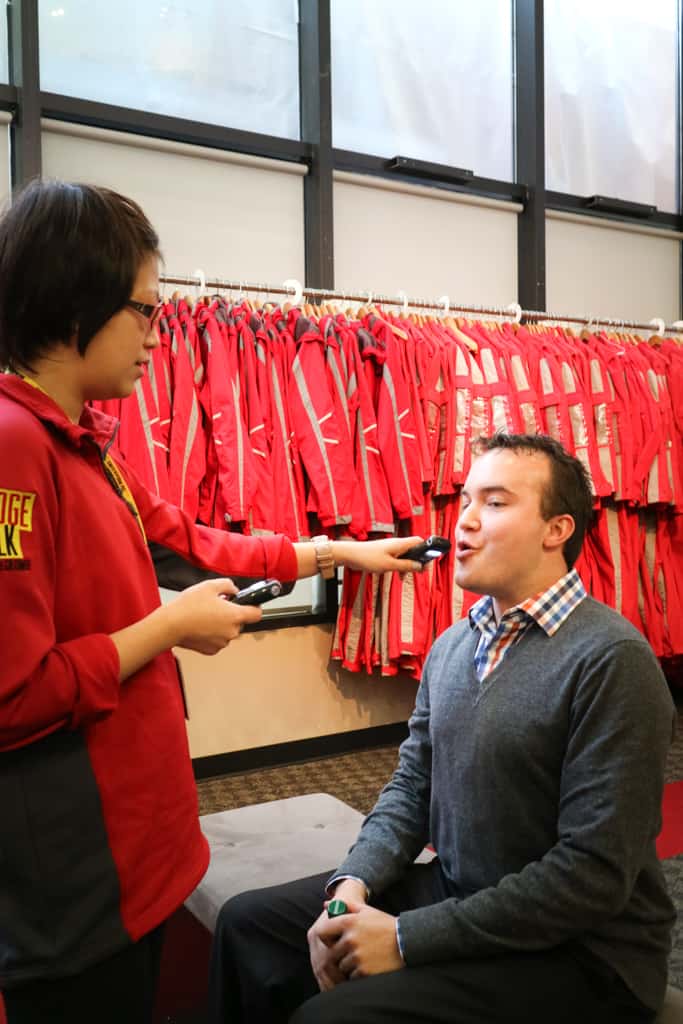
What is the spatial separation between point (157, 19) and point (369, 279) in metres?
1.55

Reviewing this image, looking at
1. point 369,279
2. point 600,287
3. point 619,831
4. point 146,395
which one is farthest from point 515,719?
point 600,287

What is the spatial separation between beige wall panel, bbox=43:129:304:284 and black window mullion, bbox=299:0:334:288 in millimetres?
66

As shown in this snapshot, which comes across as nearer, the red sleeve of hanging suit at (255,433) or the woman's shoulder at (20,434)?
the woman's shoulder at (20,434)

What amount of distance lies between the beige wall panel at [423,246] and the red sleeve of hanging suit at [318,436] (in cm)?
102

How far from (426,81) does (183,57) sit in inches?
57.6

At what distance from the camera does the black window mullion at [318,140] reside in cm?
443

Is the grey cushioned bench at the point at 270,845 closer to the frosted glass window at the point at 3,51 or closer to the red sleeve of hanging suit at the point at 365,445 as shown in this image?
the red sleeve of hanging suit at the point at 365,445

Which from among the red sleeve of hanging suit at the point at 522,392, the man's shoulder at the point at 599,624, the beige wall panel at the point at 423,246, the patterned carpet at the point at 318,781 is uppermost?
the beige wall panel at the point at 423,246

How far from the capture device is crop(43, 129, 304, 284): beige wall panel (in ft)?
12.8

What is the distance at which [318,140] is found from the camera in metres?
4.44

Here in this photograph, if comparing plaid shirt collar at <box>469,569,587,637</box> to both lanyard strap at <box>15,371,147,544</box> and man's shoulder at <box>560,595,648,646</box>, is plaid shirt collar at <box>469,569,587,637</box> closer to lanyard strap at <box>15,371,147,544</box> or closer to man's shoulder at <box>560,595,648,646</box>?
man's shoulder at <box>560,595,648,646</box>

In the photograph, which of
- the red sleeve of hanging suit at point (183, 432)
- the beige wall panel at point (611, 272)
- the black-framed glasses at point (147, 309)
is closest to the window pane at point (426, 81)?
the beige wall panel at point (611, 272)

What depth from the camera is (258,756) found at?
4160 millimetres

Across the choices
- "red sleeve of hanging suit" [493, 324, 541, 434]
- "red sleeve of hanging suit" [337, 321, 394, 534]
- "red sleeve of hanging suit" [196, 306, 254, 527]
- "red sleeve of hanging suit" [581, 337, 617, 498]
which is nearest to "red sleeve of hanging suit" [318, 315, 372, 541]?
"red sleeve of hanging suit" [337, 321, 394, 534]
